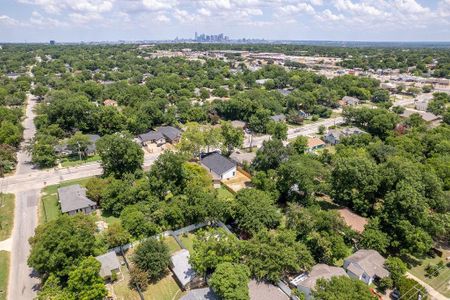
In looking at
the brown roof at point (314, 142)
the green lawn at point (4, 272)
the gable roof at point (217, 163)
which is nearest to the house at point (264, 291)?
the green lawn at point (4, 272)

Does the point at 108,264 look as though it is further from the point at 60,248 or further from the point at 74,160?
the point at 74,160

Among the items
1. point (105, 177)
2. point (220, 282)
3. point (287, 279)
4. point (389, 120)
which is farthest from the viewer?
point (389, 120)

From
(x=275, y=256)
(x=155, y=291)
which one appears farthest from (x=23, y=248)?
(x=275, y=256)

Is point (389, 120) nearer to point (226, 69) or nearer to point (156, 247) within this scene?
point (156, 247)

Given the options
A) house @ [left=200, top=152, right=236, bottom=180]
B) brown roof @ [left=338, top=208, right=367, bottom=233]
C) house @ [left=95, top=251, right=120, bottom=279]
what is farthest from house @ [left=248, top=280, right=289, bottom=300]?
house @ [left=200, top=152, right=236, bottom=180]

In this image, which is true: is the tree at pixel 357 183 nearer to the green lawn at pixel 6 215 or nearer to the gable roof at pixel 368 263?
the gable roof at pixel 368 263

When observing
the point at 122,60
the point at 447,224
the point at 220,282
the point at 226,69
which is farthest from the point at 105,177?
the point at 122,60
